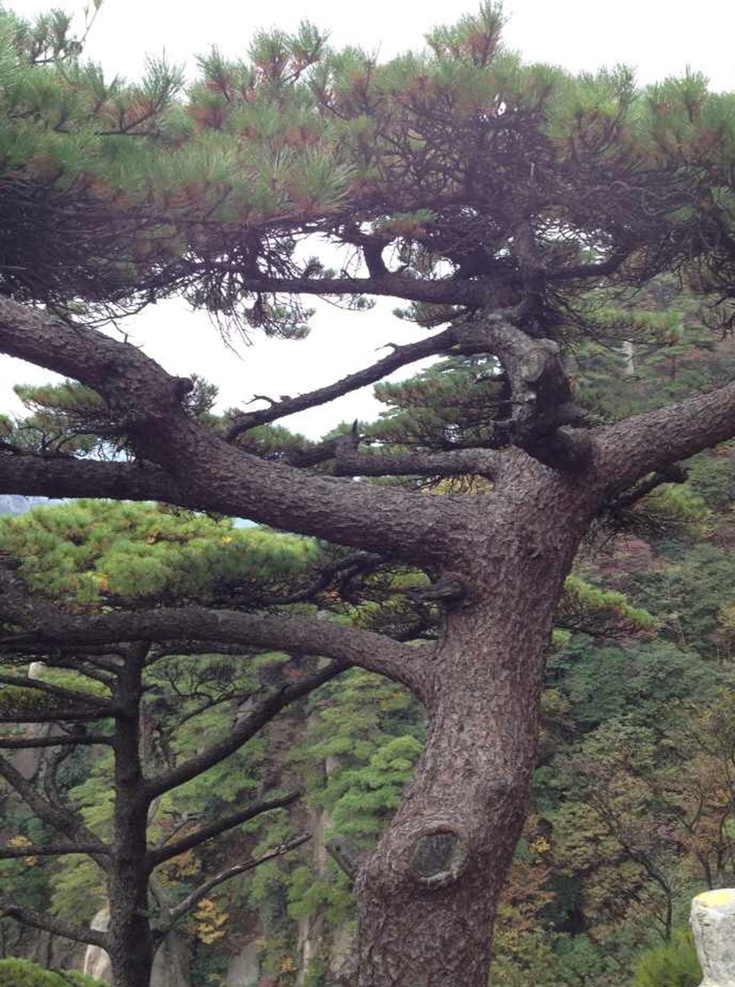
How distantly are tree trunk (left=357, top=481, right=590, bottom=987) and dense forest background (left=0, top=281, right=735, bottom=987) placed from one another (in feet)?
0.86

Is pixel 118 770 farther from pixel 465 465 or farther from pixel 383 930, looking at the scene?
pixel 465 465

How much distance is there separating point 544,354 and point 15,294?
1916mm

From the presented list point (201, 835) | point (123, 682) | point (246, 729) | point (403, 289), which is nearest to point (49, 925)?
point (201, 835)

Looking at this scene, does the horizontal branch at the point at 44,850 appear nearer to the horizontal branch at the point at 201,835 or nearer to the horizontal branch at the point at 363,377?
the horizontal branch at the point at 201,835

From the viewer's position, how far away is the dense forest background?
3850 mm

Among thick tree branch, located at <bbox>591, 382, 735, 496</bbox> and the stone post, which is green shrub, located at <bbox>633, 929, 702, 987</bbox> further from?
thick tree branch, located at <bbox>591, 382, 735, 496</bbox>

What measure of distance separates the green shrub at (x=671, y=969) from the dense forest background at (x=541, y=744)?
0.05ft

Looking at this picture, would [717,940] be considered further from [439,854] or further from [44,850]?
[44,850]

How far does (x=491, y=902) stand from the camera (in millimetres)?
2348

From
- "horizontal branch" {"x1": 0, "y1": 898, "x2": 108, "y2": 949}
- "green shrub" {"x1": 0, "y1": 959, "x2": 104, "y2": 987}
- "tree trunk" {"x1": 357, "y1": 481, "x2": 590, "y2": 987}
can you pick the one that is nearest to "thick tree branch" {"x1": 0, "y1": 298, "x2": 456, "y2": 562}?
"tree trunk" {"x1": 357, "y1": 481, "x2": 590, "y2": 987}

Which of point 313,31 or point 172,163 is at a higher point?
point 313,31

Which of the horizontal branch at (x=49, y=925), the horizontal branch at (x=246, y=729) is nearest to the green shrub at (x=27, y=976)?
the horizontal branch at (x=49, y=925)

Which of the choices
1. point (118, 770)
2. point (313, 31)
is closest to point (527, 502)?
point (313, 31)

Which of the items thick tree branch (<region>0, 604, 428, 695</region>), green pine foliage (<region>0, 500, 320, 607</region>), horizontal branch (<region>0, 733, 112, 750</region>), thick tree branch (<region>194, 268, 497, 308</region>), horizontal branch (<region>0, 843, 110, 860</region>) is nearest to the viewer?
thick tree branch (<region>0, 604, 428, 695</region>)
